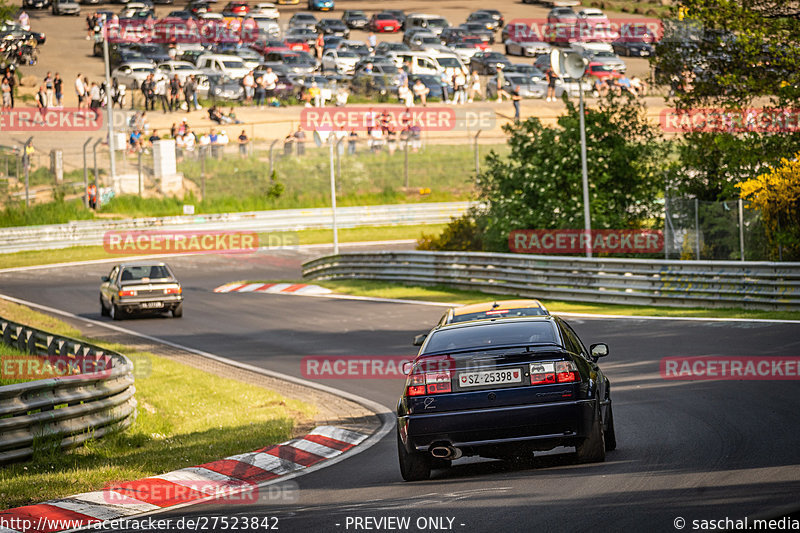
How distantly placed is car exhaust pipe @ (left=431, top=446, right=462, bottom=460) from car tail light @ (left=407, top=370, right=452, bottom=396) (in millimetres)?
456

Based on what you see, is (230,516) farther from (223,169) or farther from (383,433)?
(223,169)

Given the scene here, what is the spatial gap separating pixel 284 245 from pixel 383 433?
1432 inches

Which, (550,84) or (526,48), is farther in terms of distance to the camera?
(526,48)

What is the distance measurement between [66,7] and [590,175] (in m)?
59.6

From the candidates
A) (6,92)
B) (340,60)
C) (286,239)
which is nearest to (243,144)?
(286,239)

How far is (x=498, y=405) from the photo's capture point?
908 centimetres

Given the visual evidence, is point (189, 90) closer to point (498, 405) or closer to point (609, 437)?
point (609, 437)

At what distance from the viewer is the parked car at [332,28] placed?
73375mm

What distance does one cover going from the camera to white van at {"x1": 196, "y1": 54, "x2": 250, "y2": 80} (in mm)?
61000

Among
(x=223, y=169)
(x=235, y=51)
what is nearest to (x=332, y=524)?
(x=223, y=169)

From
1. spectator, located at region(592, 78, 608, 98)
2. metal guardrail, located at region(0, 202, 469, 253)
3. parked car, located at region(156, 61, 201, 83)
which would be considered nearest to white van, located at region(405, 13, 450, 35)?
spectator, located at region(592, 78, 608, 98)

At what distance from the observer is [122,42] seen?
66438 mm

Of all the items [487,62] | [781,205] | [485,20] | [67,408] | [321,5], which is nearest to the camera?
[67,408]

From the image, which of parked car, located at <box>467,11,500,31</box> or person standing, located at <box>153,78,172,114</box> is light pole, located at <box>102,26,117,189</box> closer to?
person standing, located at <box>153,78,172,114</box>
